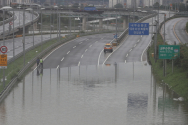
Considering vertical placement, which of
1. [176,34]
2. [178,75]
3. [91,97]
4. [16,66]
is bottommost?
[91,97]

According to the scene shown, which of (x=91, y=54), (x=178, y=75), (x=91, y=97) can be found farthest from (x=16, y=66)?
(x=178, y=75)

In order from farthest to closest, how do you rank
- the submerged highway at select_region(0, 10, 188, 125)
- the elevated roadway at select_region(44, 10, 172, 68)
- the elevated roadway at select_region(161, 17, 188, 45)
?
the elevated roadway at select_region(161, 17, 188, 45) → the elevated roadway at select_region(44, 10, 172, 68) → the submerged highway at select_region(0, 10, 188, 125)

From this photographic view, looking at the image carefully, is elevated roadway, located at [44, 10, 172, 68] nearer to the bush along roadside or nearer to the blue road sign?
the blue road sign

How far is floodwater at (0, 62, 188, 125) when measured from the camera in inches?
917

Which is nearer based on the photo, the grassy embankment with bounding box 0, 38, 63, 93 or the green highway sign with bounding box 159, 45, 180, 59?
the green highway sign with bounding box 159, 45, 180, 59

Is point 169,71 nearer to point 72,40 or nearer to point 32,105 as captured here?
point 32,105

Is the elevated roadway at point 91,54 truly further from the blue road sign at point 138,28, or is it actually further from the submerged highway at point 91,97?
the blue road sign at point 138,28

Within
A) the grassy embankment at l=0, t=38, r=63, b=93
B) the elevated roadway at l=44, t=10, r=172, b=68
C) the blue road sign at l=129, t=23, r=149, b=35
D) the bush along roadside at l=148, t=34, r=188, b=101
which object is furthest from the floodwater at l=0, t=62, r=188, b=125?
the blue road sign at l=129, t=23, r=149, b=35

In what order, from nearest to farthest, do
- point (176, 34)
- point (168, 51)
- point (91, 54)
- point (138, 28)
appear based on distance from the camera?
point (168, 51)
point (138, 28)
point (91, 54)
point (176, 34)

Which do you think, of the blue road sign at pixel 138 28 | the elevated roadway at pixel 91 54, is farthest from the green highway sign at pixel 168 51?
the blue road sign at pixel 138 28

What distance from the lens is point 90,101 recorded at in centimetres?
2909

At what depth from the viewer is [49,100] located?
97.1ft

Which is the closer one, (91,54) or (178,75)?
(178,75)

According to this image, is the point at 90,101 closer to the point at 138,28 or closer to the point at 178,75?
the point at 178,75
